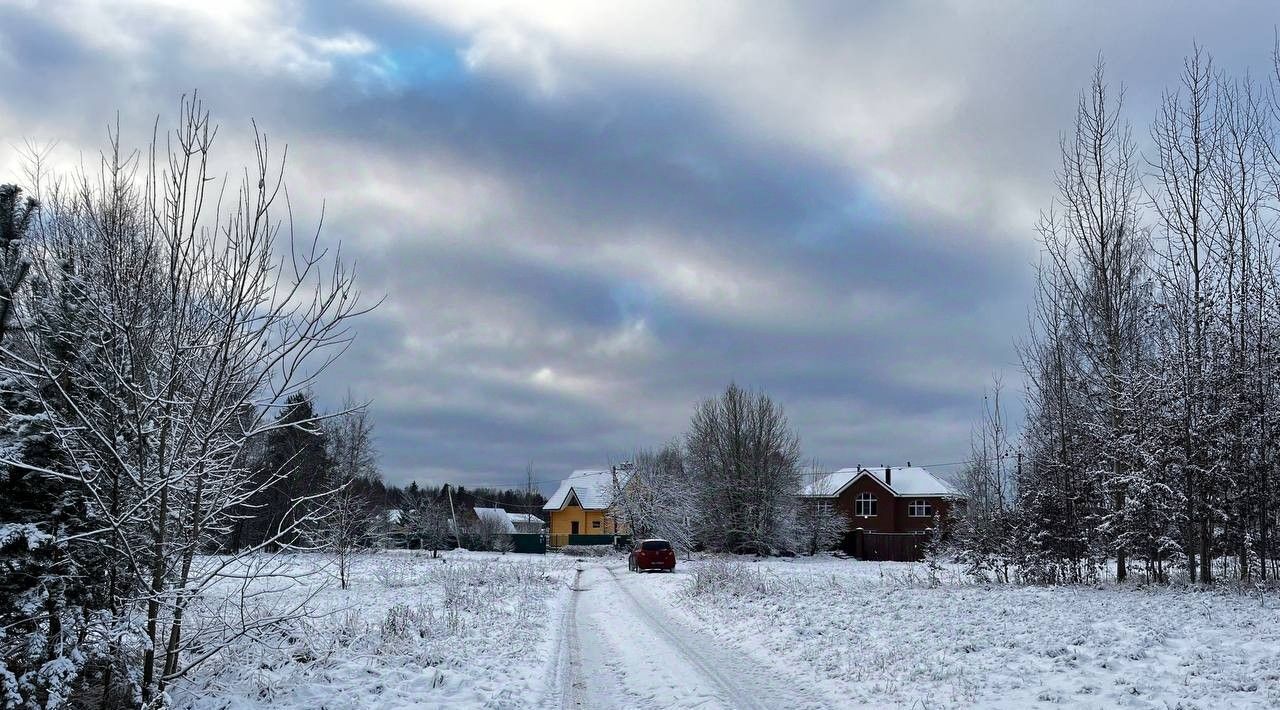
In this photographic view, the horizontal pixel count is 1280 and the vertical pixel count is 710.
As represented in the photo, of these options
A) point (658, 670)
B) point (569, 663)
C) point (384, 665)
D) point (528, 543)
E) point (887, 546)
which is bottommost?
point (528, 543)

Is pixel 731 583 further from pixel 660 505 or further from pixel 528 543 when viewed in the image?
pixel 528 543

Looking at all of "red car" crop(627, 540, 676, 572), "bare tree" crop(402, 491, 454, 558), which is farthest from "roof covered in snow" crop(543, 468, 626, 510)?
"red car" crop(627, 540, 676, 572)

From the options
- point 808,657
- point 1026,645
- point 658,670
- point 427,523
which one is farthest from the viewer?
point 427,523

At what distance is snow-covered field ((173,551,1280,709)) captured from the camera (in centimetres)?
845

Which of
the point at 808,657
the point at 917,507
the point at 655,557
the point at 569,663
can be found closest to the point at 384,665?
the point at 569,663

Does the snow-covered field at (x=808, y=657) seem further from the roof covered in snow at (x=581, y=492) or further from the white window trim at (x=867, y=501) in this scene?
the roof covered in snow at (x=581, y=492)

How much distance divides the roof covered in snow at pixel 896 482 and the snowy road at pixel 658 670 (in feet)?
142

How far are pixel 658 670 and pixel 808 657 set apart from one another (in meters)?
2.26

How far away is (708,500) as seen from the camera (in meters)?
51.2

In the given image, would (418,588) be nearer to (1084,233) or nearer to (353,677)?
(353,677)

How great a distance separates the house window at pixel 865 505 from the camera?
6075 cm

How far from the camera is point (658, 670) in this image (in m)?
10.8

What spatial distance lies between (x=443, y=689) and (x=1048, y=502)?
675 inches

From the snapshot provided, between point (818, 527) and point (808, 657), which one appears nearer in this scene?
point (808, 657)
